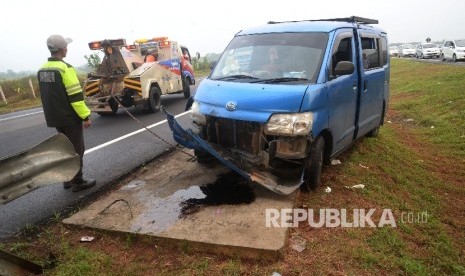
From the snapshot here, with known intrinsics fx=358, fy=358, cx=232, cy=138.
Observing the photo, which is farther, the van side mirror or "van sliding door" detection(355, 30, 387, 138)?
"van sliding door" detection(355, 30, 387, 138)

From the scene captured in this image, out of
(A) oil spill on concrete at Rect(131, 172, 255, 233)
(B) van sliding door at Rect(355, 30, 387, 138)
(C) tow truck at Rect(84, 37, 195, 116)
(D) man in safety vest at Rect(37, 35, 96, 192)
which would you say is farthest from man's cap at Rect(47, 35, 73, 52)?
(C) tow truck at Rect(84, 37, 195, 116)

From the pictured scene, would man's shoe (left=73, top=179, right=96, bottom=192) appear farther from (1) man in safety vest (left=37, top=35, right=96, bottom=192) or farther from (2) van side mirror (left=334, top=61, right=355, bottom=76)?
(2) van side mirror (left=334, top=61, right=355, bottom=76)

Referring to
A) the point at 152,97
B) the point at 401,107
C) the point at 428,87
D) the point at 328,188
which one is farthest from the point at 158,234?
the point at 428,87

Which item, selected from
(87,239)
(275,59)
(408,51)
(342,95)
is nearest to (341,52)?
(342,95)

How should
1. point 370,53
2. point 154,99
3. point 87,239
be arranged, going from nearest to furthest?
point 87,239 → point 370,53 → point 154,99

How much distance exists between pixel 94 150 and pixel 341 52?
185 inches

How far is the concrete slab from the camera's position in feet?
10.7

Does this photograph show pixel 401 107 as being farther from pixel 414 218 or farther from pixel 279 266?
pixel 279 266

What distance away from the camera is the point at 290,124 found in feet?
12.6

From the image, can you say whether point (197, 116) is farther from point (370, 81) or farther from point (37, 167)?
point (370, 81)

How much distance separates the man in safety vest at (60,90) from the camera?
4.48 m

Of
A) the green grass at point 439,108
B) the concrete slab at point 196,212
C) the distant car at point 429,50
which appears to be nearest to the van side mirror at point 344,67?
the concrete slab at point 196,212

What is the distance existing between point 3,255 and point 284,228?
93.2 inches

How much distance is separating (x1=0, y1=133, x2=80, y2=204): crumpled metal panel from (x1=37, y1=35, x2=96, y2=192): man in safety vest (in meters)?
1.95
